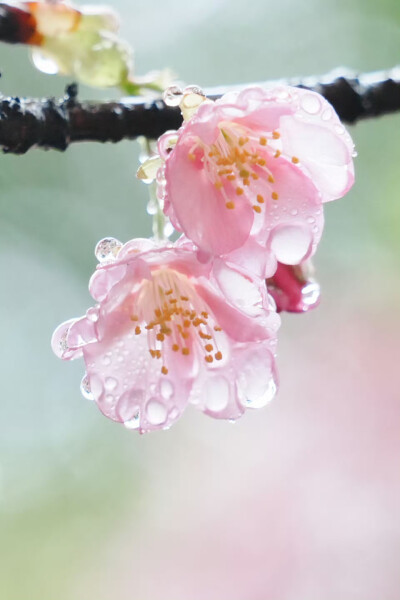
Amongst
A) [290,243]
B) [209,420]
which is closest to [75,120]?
[290,243]

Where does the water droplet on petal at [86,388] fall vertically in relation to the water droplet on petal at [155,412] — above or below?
above

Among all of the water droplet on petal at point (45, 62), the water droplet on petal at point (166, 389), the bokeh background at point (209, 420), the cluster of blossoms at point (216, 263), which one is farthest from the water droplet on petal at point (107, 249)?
the bokeh background at point (209, 420)

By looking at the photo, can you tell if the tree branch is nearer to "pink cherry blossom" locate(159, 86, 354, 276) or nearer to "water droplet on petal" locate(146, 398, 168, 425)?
"pink cherry blossom" locate(159, 86, 354, 276)

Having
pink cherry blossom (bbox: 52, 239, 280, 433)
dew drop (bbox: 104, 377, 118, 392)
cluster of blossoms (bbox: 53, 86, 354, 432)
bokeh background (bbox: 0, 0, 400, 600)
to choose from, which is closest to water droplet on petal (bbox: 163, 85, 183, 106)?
cluster of blossoms (bbox: 53, 86, 354, 432)

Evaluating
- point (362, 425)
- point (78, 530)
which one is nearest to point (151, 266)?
point (362, 425)

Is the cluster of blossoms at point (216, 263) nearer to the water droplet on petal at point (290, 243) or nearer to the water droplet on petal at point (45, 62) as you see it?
the water droplet on petal at point (290, 243)

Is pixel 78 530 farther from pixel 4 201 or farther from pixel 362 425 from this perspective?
pixel 4 201
